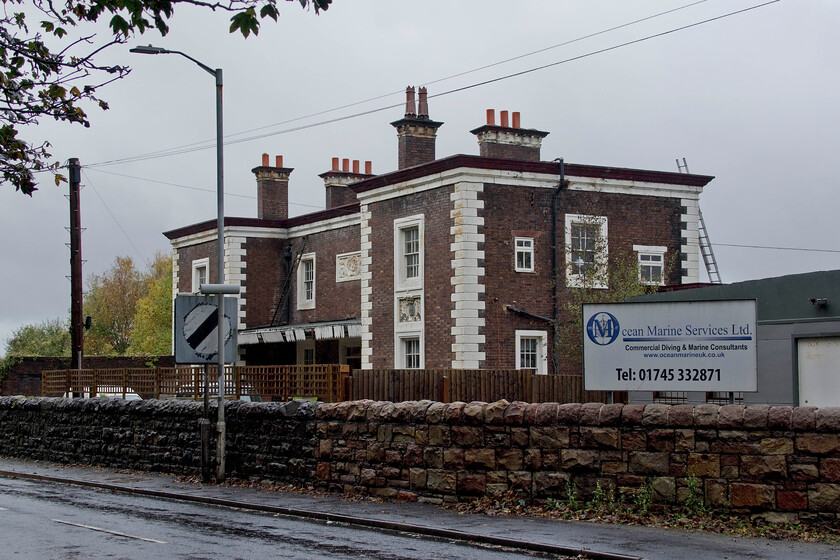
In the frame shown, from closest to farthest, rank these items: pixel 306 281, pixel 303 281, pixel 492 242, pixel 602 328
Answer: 1. pixel 602 328
2. pixel 492 242
3. pixel 306 281
4. pixel 303 281

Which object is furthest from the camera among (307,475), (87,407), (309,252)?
(309,252)

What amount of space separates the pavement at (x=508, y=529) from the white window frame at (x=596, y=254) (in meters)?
18.5

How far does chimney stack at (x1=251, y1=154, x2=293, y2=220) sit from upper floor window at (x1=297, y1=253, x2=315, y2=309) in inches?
127

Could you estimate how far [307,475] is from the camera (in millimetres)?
19062

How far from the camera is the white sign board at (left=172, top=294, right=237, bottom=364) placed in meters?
20.9

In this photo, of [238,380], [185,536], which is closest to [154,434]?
[238,380]

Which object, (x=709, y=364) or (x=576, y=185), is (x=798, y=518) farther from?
(x=576, y=185)

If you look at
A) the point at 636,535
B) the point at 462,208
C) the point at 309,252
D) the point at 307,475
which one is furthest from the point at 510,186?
the point at 636,535

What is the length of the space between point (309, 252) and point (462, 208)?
1420 centimetres

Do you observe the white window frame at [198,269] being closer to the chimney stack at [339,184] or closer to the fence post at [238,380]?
the chimney stack at [339,184]

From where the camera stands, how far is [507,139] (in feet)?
125

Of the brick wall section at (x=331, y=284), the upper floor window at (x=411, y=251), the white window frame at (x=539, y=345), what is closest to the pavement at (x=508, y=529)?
the white window frame at (x=539, y=345)

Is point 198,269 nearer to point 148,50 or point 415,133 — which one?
point 415,133

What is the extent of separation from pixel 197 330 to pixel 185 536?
293 inches
